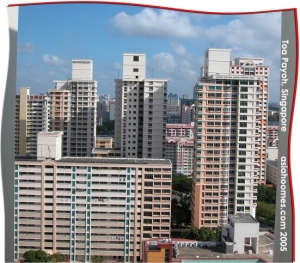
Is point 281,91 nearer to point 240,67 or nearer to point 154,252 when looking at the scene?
point 154,252

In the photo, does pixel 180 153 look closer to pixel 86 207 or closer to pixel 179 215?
pixel 179 215

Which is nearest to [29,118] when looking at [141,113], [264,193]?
[141,113]

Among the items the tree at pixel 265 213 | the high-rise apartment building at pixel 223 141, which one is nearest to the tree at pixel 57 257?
the high-rise apartment building at pixel 223 141

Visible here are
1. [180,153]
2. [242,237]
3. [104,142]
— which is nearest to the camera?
[242,237]

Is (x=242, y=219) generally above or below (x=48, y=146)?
below

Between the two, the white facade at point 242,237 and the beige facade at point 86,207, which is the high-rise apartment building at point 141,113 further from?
the white facade at point 242,237

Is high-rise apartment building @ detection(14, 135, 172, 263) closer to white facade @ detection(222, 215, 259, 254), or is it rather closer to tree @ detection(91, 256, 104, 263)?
tree @ detection(91, 256, 104, 263)

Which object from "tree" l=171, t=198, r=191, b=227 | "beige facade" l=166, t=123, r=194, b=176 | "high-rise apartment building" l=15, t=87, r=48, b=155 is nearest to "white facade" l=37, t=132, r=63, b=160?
"high-rise apartment building" l=15, t=87, r=48, b=155
